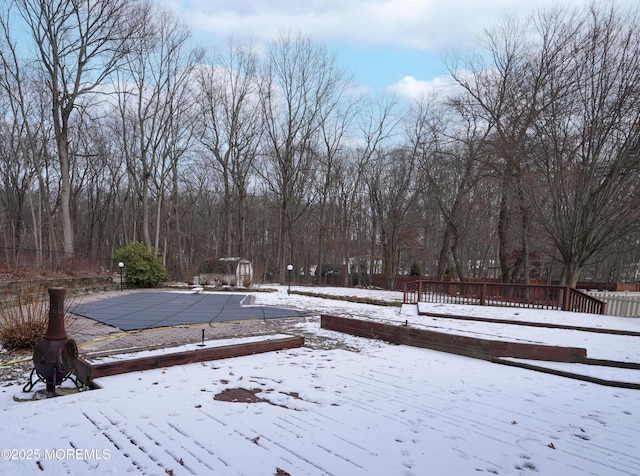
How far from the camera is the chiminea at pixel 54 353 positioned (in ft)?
12.0

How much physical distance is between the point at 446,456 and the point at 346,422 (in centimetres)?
85

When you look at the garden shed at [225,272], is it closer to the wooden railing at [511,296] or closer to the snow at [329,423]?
the wooden railing at [511,296]

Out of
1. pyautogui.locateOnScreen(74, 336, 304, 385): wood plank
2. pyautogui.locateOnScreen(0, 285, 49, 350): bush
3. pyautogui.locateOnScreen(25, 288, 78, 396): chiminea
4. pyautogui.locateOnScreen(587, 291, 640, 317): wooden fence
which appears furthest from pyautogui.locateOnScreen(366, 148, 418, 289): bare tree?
pyautogui.locateOnScreen(25, 288, 78, 396): chiminea

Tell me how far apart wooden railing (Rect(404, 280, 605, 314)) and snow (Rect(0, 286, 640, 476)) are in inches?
281

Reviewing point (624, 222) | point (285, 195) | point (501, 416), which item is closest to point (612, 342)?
point (501, 416)

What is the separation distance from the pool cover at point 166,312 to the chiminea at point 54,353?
3.63 metres

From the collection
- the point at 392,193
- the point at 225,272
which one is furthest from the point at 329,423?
the point at 392,193

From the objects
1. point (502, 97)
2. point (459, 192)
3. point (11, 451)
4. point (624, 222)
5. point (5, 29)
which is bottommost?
point (11, 451)

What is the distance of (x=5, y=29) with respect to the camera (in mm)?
16828

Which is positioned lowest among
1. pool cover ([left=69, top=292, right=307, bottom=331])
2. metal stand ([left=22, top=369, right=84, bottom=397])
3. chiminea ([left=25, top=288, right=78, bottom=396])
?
pool cover ([left=69, top=292, right=307, bottom=331])

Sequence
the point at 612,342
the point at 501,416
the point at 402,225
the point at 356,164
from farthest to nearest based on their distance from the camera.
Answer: the point at 356,164 → the point at 402,225 → the point at 612,342 → the point at 501,416

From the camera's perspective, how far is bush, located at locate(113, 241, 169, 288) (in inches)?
657

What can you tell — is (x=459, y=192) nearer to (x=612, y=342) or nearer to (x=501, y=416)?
(x=612, y=342)

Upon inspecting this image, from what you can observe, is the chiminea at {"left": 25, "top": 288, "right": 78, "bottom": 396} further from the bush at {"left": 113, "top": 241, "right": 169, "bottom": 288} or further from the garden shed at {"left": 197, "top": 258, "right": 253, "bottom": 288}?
the garden shed at {"left": 197, "top": 258, "right": 253, "bottom": 288}
